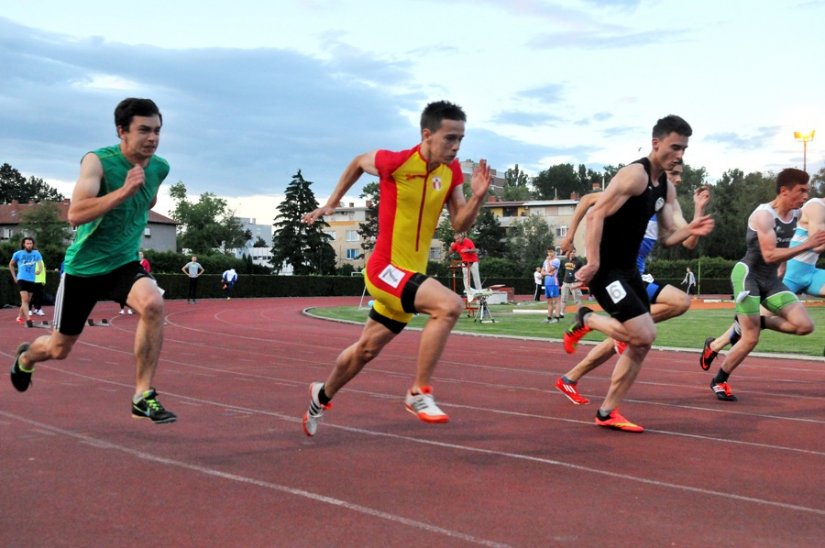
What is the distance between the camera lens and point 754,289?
337 inches

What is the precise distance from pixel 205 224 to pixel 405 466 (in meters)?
131

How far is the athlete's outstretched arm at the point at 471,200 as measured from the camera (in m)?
5.67

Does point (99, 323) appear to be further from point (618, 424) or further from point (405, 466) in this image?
point (405, 466)

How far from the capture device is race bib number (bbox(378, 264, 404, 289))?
572cm

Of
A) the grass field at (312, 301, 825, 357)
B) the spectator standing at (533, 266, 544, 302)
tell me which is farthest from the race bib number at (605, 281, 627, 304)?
the spectator standing at (533, 266, 544, 302)

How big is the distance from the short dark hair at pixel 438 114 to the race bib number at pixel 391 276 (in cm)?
93

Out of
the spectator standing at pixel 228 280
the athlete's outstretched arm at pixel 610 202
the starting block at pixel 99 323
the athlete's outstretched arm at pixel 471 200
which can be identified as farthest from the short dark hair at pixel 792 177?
the spectator standing at pixel 228 280

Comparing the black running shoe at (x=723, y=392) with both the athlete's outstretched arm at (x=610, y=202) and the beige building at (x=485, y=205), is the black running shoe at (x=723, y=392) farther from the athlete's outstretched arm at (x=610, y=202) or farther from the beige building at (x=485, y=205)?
the beige building at (x=485, y=205)

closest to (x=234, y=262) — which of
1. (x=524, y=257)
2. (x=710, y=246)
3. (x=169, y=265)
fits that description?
(x=169, y=265)

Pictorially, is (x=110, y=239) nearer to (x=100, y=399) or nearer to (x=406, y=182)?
(x=406, y=182)

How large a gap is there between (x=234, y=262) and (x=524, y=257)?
38.4 m

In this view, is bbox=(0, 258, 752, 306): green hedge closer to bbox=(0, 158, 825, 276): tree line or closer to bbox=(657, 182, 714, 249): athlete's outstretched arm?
bbox=(0, 158, 825, 276): tree line

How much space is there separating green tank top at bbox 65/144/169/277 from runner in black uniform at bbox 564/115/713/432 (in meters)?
3.11

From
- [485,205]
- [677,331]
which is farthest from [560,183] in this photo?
[677,331]
